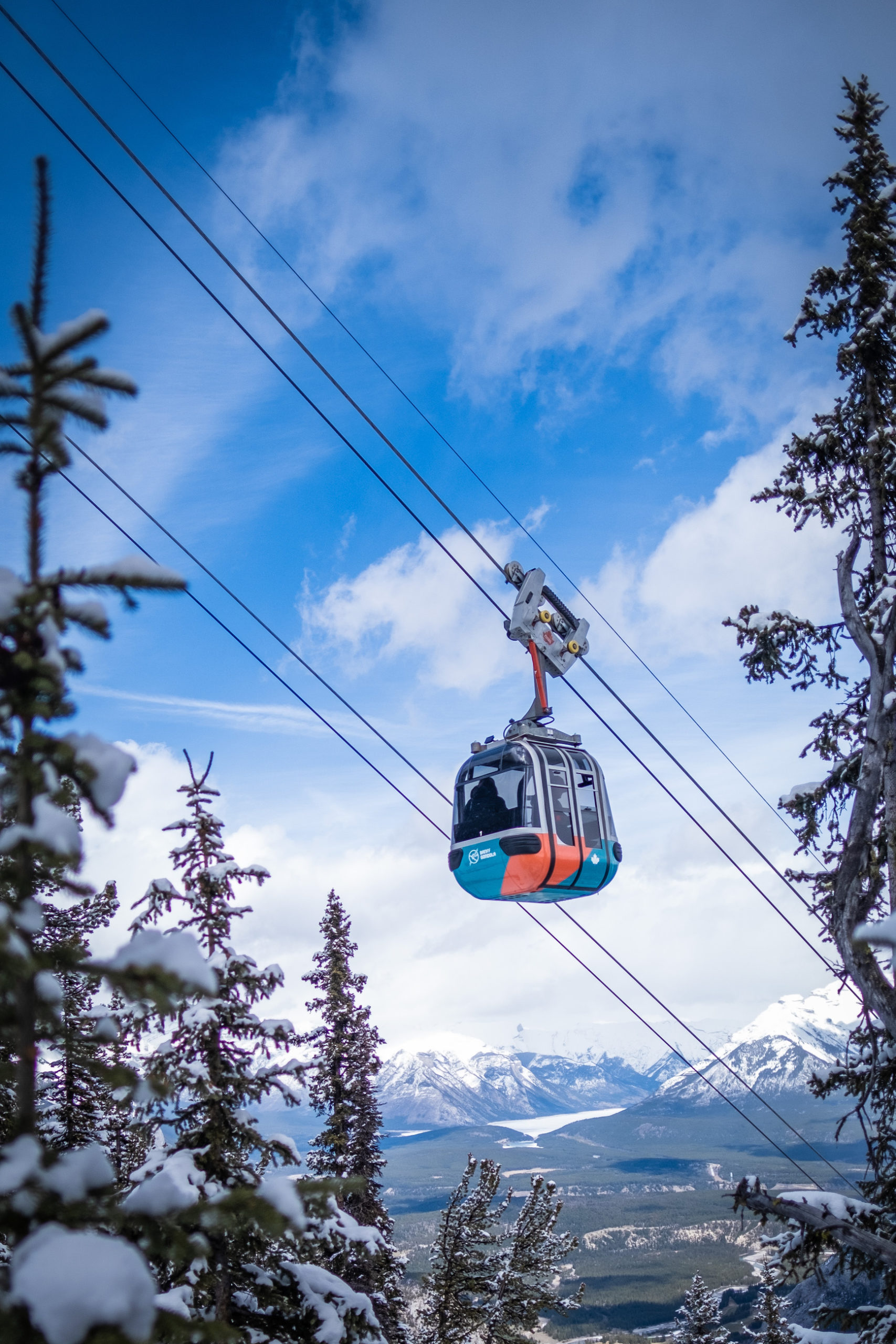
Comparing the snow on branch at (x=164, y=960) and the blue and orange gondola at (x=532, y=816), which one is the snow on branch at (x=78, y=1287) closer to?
the snow on branch at (x=164, y=960)

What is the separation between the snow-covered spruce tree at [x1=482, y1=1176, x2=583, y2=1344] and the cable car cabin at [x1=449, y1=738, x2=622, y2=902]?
34.7ft

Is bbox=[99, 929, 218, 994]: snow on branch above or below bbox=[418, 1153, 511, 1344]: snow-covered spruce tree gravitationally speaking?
above

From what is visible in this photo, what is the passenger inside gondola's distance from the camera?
1531 centimetres

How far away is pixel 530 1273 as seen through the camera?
22.3 meters

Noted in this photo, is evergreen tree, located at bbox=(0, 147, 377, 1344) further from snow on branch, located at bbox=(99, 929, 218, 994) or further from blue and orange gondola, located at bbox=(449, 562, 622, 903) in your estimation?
blue and orange gondola, located at bbox=(449, 562, 622, 903)

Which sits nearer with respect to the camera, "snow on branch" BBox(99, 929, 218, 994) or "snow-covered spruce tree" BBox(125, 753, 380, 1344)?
"snow on branch" BBox(99, 929, 218, 994)

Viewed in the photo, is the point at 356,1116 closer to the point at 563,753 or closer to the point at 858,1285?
the point at 563,753

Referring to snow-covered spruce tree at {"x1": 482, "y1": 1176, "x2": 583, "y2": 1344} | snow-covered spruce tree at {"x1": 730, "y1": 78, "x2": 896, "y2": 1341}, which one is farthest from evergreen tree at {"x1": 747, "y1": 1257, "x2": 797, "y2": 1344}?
snow-covered spruce tree at {"x1": 730, "y1": 78, "x2": 896, "y2": 1341}

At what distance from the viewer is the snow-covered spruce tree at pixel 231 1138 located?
11250mm

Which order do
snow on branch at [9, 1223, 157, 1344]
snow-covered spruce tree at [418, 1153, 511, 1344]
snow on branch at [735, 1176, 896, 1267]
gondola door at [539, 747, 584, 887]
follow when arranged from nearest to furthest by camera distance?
snow on branch at [9, 1223, 157, 1344] < snow on branch at [735, 1176, 896, 1267] < gondola door at [539, 747, 584, 887] < snow-covered spruce tree at [418, 1153, 511, 1344]

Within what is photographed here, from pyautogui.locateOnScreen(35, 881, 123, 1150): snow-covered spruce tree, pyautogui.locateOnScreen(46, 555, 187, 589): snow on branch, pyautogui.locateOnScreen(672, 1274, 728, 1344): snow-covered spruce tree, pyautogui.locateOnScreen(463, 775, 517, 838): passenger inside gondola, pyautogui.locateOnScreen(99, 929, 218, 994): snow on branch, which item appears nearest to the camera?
pyautogui.locateOnScreen(99, 929, 218, 994): snow on branch

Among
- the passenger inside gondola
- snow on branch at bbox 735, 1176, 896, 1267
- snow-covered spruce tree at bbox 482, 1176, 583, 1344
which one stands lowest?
snow-covered spruce tree at bbox 482, 1176, 583, 1344

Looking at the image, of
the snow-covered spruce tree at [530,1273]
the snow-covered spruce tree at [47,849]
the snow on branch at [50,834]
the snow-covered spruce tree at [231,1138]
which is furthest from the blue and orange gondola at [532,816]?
the snow on branch at [50,834]

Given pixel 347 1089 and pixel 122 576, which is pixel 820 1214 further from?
pixel 347 1089
